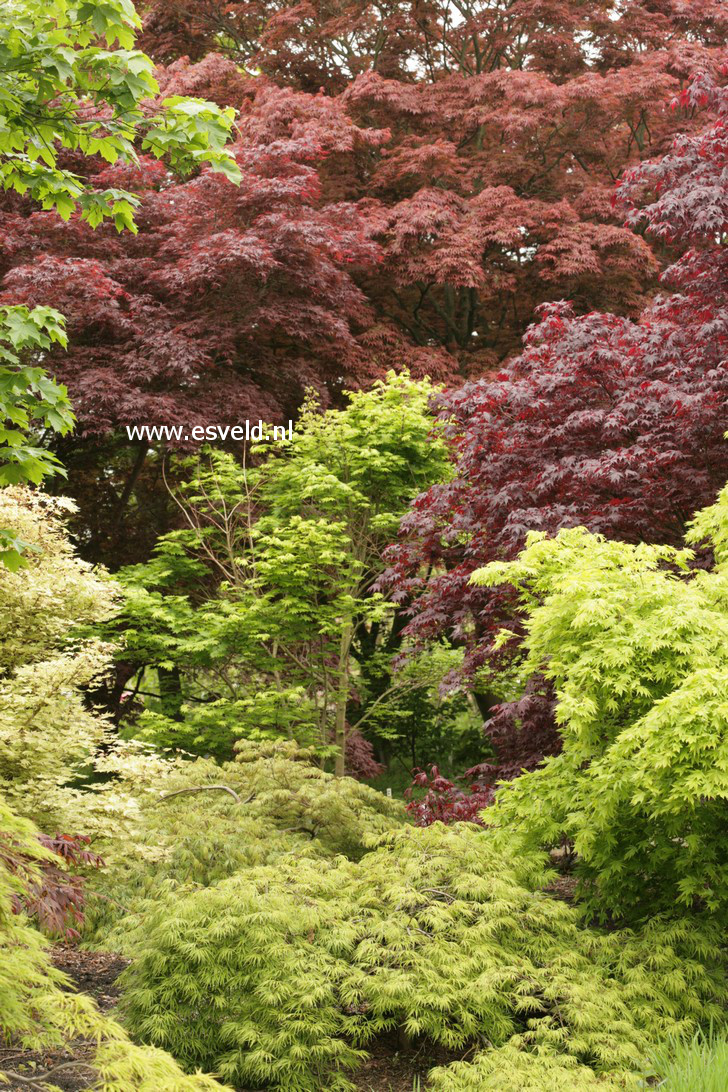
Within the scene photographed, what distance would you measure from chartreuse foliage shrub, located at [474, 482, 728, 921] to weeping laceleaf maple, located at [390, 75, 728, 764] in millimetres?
1140

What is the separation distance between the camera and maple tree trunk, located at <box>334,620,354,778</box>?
9523mm

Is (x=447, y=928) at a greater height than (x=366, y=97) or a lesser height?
lesser

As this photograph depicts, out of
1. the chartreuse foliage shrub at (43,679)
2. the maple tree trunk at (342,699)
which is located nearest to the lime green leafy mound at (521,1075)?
the chartreuse foliage shrub at (43,679)

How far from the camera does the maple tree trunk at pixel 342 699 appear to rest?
9.52 m

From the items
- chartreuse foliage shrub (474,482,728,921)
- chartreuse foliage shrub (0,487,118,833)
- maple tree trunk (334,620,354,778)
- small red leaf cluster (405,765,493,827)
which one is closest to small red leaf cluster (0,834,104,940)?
chartreuse foliage shrub (0,487,118,833)

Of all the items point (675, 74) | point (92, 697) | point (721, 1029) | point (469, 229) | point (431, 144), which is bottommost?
point (92, 697)

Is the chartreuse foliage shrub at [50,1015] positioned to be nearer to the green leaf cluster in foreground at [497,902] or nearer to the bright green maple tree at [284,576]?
the green leaf cluster in foreground at [497,902]

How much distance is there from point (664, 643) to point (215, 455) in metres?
6.10

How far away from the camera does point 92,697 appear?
36.0 ft

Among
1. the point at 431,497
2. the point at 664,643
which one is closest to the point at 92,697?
the point at 431,497

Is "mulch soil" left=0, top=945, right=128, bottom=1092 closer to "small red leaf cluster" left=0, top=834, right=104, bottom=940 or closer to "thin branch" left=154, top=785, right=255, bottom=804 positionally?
"small red leaf cluster" left=0, top=834, right=104, bottom=940

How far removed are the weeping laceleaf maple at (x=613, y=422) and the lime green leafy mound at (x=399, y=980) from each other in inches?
69.3

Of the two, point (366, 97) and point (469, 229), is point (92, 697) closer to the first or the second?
point (469, 229)

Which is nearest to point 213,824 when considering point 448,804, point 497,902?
point 448,804
